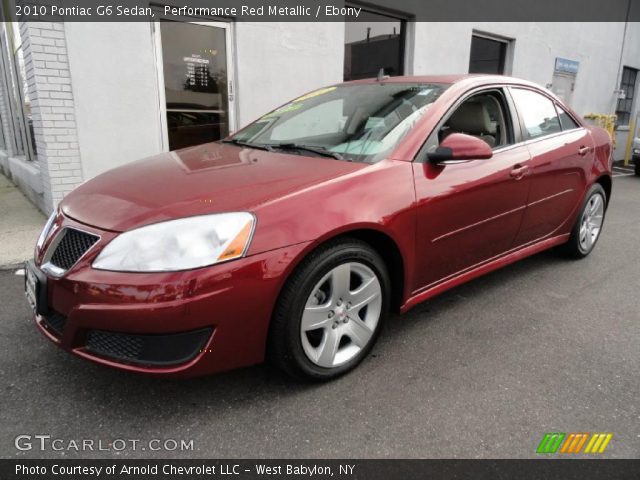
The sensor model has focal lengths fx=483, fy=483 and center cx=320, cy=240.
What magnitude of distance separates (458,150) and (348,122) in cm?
71

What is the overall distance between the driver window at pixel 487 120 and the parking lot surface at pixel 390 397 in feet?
3.71

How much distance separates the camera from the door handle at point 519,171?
118 inches

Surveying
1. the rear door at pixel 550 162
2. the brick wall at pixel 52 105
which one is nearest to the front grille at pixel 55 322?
the rear door at pixel 550 162

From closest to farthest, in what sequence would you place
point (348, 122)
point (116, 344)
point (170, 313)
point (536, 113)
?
1. point (170, 313)
2. point (116, 344)
3. point (348, 122)
4. point (536, 113)

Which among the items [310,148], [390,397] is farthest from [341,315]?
[310,148]

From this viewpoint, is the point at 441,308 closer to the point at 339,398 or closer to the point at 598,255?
the point at 339,398

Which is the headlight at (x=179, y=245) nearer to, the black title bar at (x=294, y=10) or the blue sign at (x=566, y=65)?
the black title bar at (x=294, y=10)

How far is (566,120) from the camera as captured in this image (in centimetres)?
378

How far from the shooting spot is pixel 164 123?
5340 mm

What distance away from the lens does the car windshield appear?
260cm

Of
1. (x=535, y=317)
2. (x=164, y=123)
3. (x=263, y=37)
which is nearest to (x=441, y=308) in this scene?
(x=535, y=317)

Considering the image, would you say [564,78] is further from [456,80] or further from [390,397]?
[390,397]

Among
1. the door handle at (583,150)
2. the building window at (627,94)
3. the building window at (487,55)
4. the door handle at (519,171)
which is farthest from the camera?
the building window at (627,94)

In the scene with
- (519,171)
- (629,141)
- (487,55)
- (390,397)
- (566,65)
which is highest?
(487,55)
